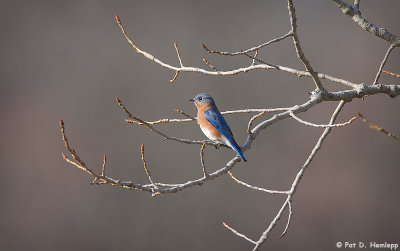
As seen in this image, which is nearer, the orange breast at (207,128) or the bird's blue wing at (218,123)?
the bird's blue wing at (218,123)

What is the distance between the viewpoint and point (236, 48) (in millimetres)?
9086

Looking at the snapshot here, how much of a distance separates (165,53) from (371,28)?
6465mm

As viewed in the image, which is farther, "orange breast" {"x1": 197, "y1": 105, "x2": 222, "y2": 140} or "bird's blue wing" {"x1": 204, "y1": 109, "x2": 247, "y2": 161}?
"orange breast" {"x1": 197, "y1": 105, "x2": 222, "y2": 140}

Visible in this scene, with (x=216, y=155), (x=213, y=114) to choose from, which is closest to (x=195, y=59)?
(x=216, y=155)

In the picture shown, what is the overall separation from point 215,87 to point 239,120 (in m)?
0.78

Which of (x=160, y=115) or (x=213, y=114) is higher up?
(x=160, y=115)

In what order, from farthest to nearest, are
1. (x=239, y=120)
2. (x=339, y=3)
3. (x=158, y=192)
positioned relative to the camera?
(x=239, y=120), (x=339, y=3), (x=158, y=192)

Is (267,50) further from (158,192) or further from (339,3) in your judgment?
(158,192)

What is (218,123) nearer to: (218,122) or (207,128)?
(218,122)

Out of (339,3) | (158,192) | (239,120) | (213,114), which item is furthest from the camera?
(239,120)

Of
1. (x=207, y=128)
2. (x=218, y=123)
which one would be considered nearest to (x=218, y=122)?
(x=218, y=123)

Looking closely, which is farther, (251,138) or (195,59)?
(195,59)

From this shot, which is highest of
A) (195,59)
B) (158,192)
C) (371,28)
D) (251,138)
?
(195,59)

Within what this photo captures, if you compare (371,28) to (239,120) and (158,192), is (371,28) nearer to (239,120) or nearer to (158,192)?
(158,192)
